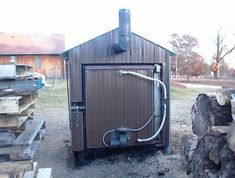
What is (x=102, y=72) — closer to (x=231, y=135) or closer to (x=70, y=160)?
(x=70, y=160)

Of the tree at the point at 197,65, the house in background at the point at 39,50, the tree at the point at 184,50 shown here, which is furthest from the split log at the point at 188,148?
the tree at the point at 184,50

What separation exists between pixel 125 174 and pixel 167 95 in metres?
1.78

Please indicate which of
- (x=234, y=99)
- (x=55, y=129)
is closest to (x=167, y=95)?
(x=234, y=99)

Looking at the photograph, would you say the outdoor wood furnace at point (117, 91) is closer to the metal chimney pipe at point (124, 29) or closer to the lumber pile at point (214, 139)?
the metal chimney pipe at point (124, 29)

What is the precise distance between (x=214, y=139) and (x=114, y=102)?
268 centimetres

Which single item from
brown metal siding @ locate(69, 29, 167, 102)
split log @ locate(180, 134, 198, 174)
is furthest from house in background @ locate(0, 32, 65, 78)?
split log @ locate(180, 134, 198, 174)

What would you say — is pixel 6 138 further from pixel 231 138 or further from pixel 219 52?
pixel 219 52

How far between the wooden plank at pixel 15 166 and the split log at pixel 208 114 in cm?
197

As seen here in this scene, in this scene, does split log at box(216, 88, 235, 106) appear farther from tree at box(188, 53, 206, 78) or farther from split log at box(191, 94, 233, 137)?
tree at box(188, 53, 206, 78)

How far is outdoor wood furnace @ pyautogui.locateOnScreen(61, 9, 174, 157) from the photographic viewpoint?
5320mm

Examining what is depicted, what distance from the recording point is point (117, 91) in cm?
548

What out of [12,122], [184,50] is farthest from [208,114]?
[184,50]

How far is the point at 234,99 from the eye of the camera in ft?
9.56

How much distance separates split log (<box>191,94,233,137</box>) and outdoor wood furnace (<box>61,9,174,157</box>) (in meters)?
1.33
